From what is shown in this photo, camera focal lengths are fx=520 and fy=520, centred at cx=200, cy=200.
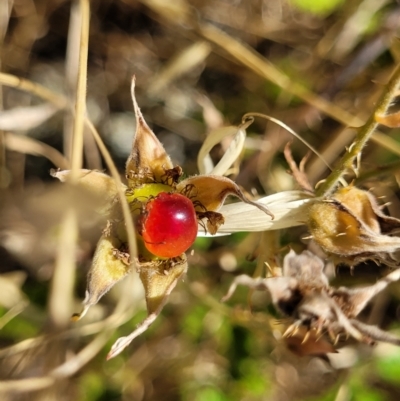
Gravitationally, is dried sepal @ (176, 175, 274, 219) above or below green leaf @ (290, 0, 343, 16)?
Result: below

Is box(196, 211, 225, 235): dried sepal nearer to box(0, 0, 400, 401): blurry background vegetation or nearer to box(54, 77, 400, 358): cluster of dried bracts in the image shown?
box(54, 77, 400, 358): cluster of dried bracts

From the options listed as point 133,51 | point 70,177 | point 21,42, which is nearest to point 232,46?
point 133,51

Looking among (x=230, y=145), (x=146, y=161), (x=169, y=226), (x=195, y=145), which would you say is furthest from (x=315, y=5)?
(x=169, y=226)

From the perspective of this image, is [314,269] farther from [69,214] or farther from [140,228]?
[69,214]

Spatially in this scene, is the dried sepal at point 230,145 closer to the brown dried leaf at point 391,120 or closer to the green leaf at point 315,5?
the brown dried leaf at point 391,120

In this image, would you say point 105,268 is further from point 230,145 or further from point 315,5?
point 315,5

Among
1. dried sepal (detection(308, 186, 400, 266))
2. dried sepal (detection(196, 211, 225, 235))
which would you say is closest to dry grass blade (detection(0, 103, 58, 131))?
dried sepal (detection(196, 211, 225, 235))
